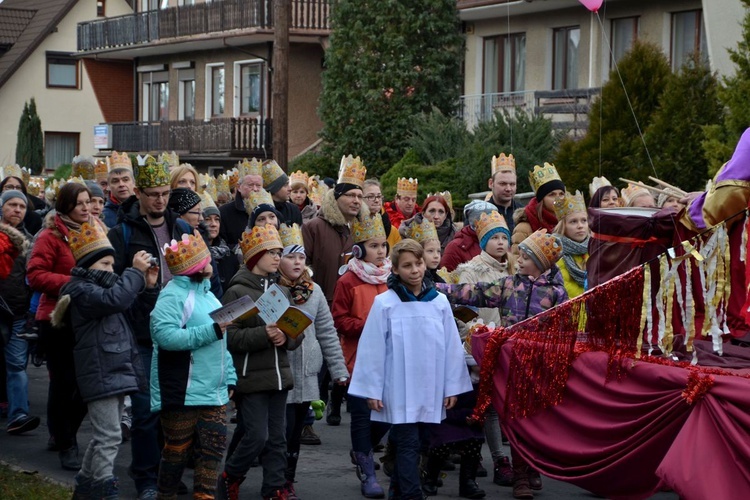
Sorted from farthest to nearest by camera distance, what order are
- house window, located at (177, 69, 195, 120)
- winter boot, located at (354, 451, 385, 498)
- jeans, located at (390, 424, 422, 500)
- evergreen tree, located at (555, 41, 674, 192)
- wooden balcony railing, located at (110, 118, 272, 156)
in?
house window, located at (177, 69, 195, 120), wooden balcony railing, located at (110, 118, 272, 156), evergreen tree, located at (555, 41, 674, 192), winter boot, located at (354, 451, 385, 498), jeans, located at (390, 424, 422, 500)

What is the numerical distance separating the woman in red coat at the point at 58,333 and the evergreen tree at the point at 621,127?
7.84 meters

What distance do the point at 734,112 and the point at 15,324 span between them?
8997mm

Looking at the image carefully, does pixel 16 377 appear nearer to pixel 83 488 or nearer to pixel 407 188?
pixel 83 488

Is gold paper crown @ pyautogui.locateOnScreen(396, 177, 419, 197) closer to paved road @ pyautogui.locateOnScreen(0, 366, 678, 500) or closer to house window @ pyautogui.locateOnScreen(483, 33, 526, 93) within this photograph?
paved road @ pyautogui.locateOnScreen(0, 366, 678, 500)

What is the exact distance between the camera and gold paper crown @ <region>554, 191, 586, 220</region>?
9.88 metres

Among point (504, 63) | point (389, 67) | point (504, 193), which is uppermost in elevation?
point (504, 63)

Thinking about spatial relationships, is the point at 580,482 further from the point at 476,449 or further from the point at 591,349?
the point at 476,449

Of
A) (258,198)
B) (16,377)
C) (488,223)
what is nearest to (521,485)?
(488,223)

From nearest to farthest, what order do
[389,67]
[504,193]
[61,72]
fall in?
[504,193] → [389,67] → [61,72]

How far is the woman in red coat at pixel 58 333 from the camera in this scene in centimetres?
926

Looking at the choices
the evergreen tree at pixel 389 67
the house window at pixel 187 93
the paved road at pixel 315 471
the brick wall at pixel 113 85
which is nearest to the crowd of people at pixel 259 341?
the paved road at pixel 315 471

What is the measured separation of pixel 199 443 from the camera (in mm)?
7797

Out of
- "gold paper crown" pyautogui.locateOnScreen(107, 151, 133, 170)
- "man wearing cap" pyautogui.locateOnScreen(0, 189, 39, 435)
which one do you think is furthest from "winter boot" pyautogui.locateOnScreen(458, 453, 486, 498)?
"gold paper crown" pyautogui.locateOnScreen(107, 151, 133, 170)

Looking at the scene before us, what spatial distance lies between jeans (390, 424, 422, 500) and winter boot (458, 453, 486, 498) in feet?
2.18
